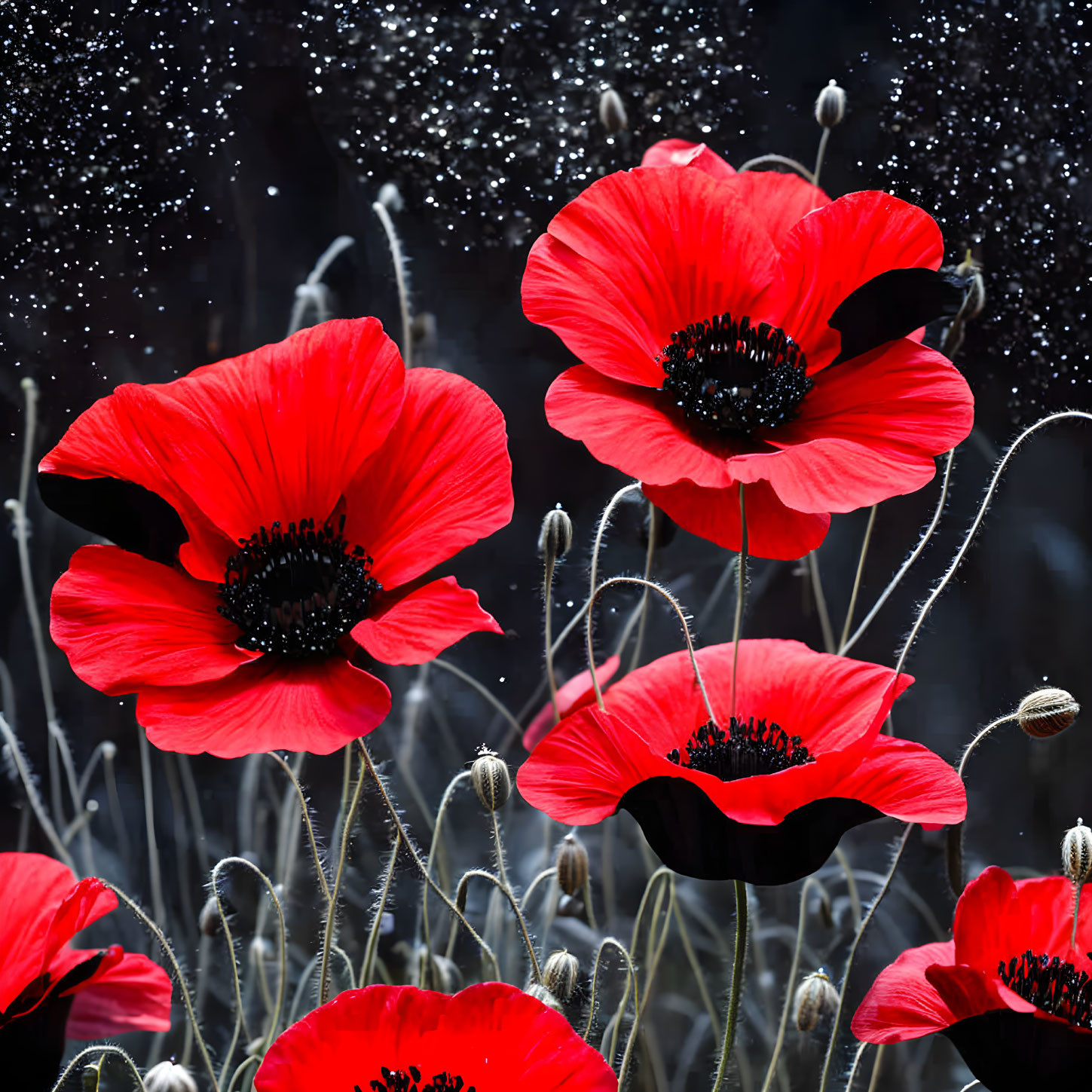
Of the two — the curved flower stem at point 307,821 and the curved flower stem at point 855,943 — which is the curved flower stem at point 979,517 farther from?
the curved flower stem at point 307,821

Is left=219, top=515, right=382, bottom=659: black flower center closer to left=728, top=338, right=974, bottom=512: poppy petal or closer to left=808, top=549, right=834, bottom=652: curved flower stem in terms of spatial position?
left=728, top=338, right=974, bottom=512: poppy petal

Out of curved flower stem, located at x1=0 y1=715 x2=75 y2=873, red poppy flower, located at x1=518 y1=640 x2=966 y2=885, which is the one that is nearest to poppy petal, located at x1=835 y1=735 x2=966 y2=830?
red poppy flower, located at x1=518 y1=640 x2=966 y2=885

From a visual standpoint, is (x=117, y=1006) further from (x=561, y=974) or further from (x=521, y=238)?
(x=521, y=238)

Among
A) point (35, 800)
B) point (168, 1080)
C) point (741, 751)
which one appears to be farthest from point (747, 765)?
point (35, 800)

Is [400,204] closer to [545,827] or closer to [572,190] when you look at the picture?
[572,190]

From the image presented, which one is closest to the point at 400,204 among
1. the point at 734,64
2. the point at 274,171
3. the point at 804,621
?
the point at 274,171
